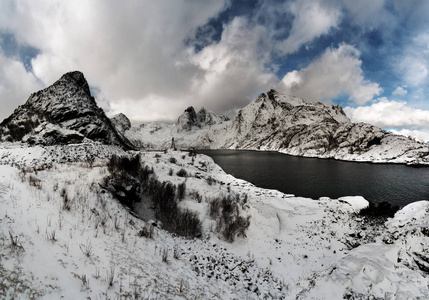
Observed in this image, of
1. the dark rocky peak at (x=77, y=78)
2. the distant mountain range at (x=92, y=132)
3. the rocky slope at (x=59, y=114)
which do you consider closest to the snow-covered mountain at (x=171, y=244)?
the distant mountain range at (x=92, y=132)

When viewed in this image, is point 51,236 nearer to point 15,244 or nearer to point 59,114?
point 15,244

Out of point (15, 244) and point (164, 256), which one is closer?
point (15, 244)

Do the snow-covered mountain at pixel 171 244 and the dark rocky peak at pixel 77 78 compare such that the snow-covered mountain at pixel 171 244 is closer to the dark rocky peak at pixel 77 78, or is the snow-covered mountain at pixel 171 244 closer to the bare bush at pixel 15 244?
the bare bush at pixel 15 244

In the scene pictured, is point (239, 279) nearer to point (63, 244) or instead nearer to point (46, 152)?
point (63, 244)

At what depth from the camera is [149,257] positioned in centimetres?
679

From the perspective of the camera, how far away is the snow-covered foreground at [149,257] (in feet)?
15.0

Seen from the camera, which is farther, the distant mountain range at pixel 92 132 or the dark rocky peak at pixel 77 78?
the dark rocky peak at pixel 77 78

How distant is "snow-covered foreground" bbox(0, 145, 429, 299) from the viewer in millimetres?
4582

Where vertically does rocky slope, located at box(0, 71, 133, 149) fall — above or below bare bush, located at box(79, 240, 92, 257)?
above

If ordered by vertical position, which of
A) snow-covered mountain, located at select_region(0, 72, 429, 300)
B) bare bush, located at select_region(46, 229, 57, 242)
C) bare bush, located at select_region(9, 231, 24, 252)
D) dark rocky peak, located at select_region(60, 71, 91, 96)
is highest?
dark rocky peak, located at select_region(60, 71, 91, 96)

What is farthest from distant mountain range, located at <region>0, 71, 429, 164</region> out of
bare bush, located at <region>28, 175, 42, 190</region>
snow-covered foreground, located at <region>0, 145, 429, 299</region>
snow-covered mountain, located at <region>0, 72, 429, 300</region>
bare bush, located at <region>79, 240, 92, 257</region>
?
bare bush, located at <region>79, 240, 92, 257</region>

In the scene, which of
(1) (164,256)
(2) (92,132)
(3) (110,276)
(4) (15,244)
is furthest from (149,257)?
(2) (92,132)

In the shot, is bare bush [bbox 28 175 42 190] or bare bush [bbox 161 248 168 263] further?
bare bush [bbox 28 175 42 190]

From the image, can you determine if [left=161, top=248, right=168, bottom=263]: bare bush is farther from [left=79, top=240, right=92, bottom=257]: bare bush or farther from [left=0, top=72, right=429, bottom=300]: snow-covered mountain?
[left=79, top=240, right=92, bottom=257]: bare bush
